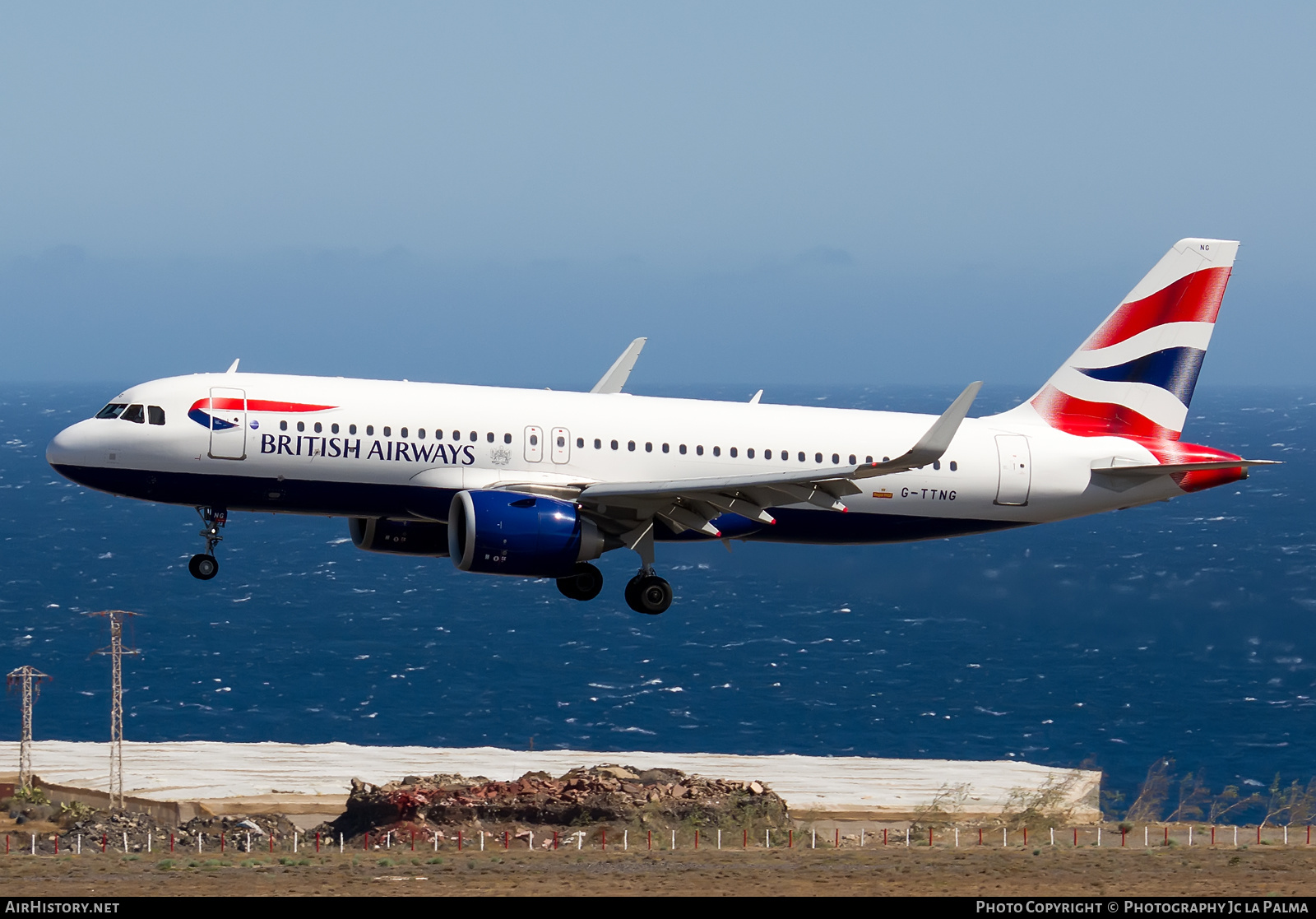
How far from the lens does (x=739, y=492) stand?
4272cm

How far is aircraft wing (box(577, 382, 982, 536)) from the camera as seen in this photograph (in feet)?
128

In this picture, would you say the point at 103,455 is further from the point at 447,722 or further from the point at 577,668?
the point at 577,668

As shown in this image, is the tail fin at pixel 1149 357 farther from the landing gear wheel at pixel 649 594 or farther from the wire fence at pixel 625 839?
the wire fence at pixel 625 839

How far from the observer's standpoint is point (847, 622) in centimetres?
16075

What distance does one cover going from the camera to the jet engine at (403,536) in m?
46.9

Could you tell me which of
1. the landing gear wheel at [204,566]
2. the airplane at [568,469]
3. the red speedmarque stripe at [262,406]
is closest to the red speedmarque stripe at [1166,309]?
the airplane at [568,469]

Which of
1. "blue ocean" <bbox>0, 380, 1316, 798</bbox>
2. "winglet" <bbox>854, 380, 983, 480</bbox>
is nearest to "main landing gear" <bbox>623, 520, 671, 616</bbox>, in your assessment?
"winglet" <bbox>854, 380, 983, 480</bbox>

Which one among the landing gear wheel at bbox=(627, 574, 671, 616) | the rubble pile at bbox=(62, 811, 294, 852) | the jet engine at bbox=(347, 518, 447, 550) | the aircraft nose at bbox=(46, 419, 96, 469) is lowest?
the rubble pile at bbox=(62, 811, 294, 852)

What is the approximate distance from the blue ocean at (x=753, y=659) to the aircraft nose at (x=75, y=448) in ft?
163

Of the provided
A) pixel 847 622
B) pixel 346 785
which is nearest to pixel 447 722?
pixel 346 785

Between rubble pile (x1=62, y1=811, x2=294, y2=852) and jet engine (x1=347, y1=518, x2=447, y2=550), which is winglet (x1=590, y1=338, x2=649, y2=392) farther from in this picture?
rubble pile (x1=62, y1=811, x2=294, y2=852)

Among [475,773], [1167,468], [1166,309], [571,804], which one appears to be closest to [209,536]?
[1167,468]

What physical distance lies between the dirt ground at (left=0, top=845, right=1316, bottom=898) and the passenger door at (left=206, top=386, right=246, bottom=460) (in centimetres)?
1147

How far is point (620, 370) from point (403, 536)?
1048 centimetres
